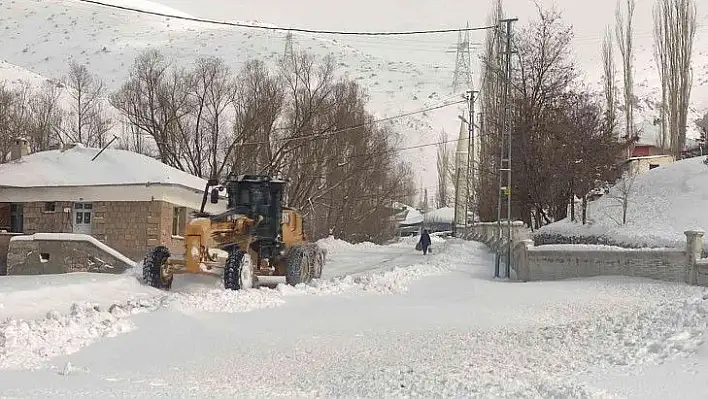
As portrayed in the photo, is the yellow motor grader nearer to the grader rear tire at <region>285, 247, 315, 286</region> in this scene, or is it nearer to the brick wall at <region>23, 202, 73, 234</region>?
the grader rear tire at <region>285, 247, 315, 286</region>

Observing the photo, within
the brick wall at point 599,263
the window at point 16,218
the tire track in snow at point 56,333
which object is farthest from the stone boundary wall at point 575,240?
the window at point 16,218

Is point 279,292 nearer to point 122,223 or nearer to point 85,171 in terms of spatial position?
point 122,223

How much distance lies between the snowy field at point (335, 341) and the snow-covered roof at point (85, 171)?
12.5 m

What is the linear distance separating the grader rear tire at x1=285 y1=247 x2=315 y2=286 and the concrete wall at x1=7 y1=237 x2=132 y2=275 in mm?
6967

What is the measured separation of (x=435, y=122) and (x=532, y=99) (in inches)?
3270

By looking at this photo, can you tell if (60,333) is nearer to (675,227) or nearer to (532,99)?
(675,227)

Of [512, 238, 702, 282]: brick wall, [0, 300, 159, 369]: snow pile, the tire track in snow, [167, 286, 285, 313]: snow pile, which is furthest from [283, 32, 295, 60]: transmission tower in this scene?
[0, 300, 159, 369]: snow pile

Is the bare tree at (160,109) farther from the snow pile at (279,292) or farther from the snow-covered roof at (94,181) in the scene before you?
the snow pile at (279,292)

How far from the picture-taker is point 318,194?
46688mm

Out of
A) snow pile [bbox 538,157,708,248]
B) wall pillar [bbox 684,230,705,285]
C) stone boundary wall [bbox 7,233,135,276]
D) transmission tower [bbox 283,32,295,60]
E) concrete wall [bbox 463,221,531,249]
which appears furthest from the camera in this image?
transmission tower [bbox 283,32,295,60]

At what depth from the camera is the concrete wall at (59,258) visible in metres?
23.2

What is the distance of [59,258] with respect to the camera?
23.2 metres

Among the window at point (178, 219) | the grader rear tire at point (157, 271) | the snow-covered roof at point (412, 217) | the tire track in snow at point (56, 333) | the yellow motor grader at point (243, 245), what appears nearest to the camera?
the tire track in snow at point (56, 333)

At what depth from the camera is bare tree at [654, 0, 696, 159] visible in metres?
50.8
